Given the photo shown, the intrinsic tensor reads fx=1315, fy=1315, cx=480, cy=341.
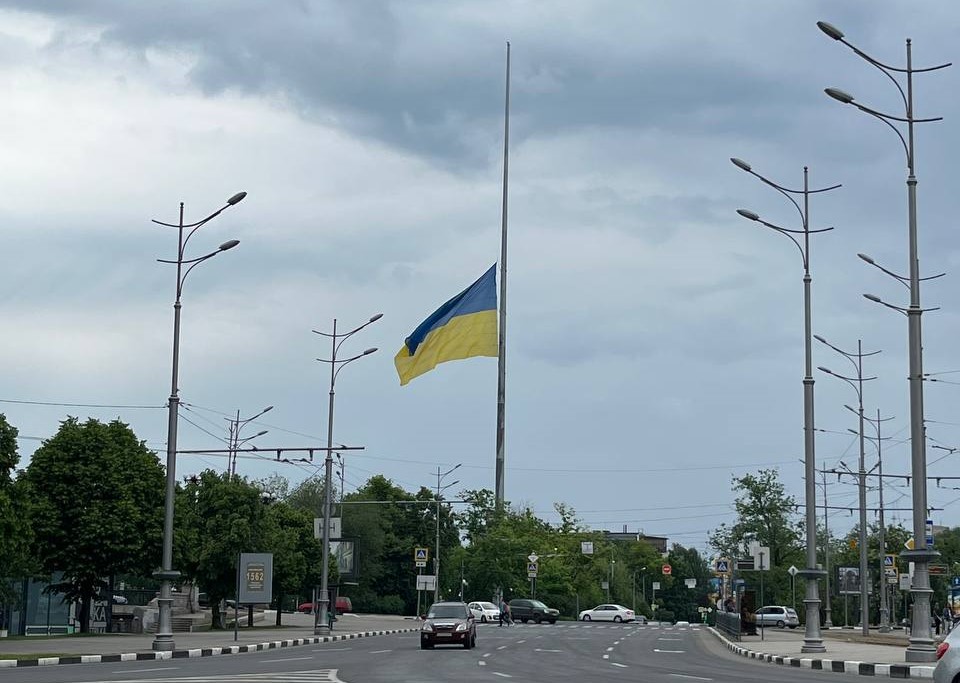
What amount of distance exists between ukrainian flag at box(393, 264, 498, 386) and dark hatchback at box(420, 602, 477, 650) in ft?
48.8

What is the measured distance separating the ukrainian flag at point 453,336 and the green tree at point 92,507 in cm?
1167

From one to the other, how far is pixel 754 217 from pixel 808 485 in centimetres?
834

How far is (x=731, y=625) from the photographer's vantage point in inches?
2197

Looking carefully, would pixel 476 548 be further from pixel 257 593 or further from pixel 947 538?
pixel 947 538

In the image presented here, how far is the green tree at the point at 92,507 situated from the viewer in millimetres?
51844

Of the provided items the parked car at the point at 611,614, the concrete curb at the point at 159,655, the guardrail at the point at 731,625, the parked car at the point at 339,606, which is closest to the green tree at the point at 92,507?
the concrete curb at the point at 159,655

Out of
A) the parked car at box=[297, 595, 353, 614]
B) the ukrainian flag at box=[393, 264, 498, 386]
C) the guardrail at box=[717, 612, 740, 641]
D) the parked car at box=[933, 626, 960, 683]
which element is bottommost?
the parked car at box=[297, 595, 353, 614]

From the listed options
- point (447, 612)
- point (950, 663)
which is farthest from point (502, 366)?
point (950, 663)

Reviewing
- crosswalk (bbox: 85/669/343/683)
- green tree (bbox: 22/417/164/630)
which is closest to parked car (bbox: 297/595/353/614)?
green tree (bbox: 22/417/164/630)

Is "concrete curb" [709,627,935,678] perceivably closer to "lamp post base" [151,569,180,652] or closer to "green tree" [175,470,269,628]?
"lamp post base" [151,569,180,652]

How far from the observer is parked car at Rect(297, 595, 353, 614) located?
105800 millimetres

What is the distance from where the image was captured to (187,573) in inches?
2341

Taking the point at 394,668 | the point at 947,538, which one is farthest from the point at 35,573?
the point at 947,538

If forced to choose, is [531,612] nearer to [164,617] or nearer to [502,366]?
[502,366]
